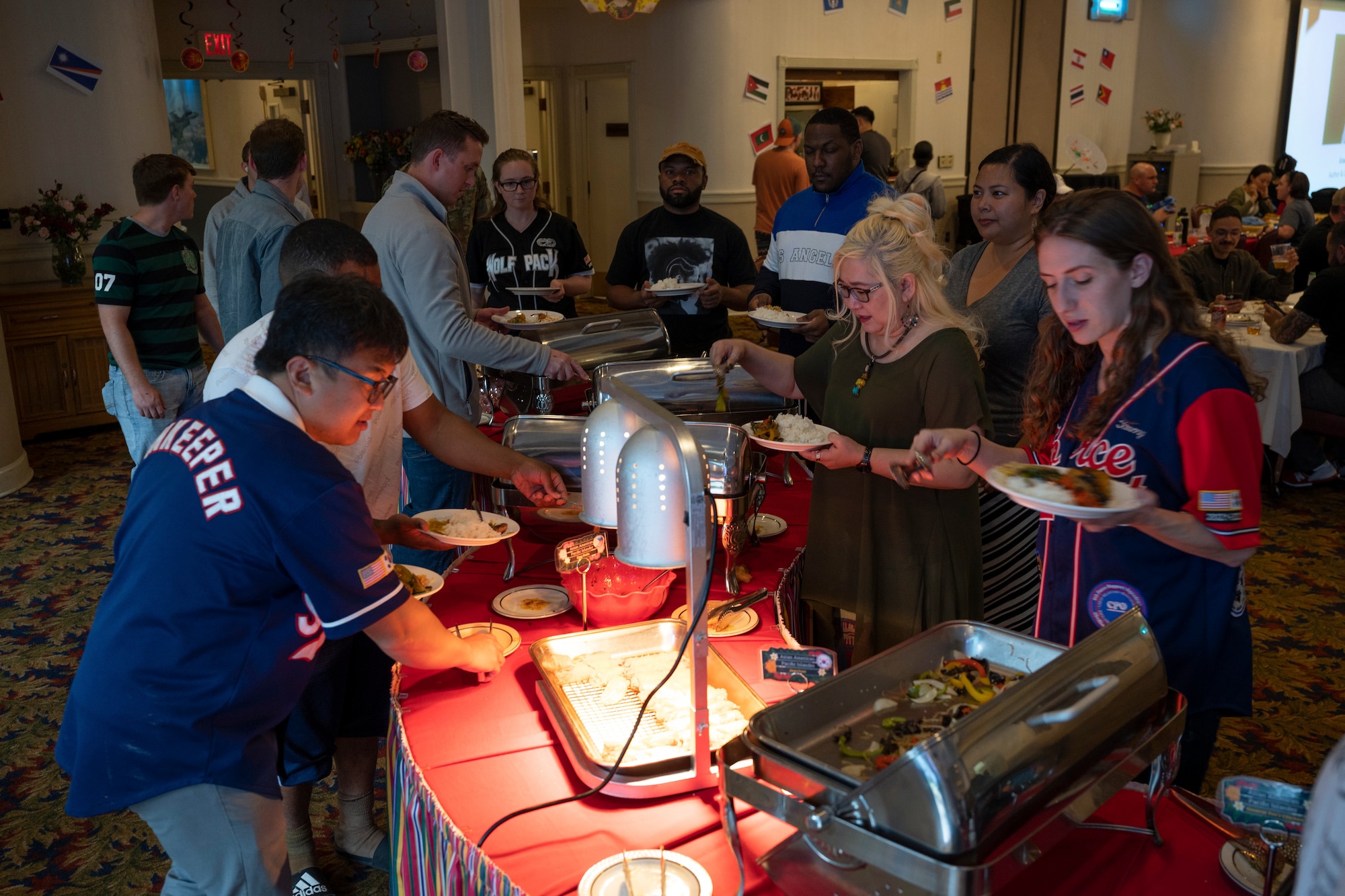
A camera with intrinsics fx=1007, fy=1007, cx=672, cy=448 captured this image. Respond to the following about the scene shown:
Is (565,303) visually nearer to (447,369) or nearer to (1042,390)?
(447,369)

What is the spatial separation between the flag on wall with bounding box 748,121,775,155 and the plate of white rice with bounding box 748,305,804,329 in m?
5.79

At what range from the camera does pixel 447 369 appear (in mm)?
2980

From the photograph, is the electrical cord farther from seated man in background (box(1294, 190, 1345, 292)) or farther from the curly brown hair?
seated man in background (box(1294, 190, 1345, 292))

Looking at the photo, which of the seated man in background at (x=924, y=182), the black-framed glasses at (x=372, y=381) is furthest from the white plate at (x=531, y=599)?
the seated man in background at (x=924, y=182)

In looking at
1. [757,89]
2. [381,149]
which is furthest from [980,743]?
[381,149]

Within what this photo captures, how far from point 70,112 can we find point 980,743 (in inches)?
240

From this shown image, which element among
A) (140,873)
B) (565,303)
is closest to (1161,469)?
(140,873)

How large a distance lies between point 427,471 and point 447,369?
0.34m

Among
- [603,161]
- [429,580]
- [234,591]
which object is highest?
[603,161]

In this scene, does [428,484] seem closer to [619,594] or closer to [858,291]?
[619,594]

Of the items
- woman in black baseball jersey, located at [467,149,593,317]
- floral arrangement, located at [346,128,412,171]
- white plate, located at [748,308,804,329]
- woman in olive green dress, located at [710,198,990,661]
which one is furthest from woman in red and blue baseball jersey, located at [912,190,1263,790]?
floral arrangement, located at [346,128,412,171]

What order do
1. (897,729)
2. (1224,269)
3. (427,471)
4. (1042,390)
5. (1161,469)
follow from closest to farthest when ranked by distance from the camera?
(897,729) < (1161,469) < (1042,390) < (427,471) < (1224,269)

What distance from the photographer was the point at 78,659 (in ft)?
10.7

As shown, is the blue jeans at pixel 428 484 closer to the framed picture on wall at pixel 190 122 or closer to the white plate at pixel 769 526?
the white plate at pixel 769 526
